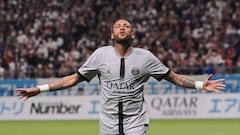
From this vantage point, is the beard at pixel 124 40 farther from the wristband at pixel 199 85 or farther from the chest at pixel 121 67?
the wristband at pixel 199 85

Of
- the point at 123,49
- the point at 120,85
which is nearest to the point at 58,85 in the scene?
the point at 120,85

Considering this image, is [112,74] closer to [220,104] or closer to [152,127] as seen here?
[152,127]

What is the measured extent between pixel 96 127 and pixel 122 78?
34.6 ft

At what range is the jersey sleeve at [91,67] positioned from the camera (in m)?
7.58

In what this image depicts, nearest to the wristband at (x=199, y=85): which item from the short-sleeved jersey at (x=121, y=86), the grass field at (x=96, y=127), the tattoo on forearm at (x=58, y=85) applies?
the short-sleeved jersey at (x=121, y=86)

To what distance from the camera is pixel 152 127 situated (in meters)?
17.8

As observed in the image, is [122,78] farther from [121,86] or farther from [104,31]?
[104,31]

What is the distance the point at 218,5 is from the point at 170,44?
3.20 meters

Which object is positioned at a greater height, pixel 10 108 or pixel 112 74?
pixel 112 74

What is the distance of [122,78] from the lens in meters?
7.51

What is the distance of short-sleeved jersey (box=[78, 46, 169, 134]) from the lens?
7.45 metres

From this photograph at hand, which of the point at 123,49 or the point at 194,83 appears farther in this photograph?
the point at 194,83

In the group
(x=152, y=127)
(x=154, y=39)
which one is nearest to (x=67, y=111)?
(x=152, y=127)

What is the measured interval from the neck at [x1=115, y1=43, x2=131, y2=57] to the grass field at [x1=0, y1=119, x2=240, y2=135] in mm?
8506
